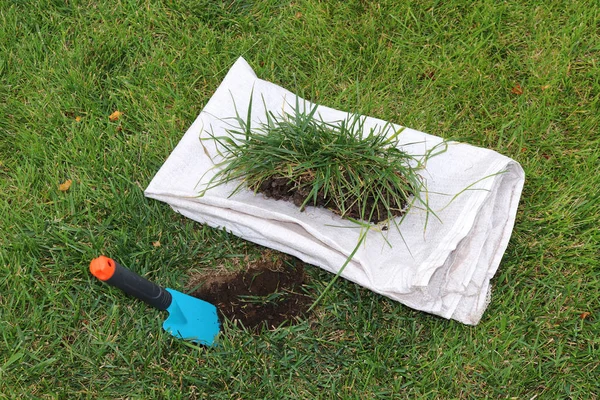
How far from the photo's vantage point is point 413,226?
1.97 meters

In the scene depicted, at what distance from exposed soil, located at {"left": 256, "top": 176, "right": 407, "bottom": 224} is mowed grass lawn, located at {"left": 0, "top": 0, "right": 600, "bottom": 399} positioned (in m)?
0.24

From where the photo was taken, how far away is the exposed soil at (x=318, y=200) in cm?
195

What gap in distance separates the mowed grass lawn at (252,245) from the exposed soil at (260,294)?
0.06 m

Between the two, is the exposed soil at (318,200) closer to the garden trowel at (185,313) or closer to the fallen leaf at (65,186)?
the garden trowel at (185,313)

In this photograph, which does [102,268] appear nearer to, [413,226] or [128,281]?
[128,281]

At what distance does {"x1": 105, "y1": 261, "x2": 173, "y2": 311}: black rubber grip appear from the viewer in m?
1.52

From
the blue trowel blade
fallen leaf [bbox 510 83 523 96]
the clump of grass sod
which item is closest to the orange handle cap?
the blue trowel blade

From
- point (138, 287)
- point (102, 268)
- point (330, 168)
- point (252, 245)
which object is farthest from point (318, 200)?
point (102, 268)

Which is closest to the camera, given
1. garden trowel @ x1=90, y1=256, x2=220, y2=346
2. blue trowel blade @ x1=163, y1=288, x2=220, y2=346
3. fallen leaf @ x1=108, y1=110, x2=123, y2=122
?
garden trowel @ x1=90, y1=256, x2=220, y2=346

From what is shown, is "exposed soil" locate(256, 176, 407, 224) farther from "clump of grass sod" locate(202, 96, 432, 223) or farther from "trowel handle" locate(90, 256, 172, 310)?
"trowel handle" locate(90, 256, 172, 310)

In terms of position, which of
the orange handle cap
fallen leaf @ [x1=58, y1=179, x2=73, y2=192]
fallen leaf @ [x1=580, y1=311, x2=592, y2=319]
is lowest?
fallen leaf @ [x1=580, y1=311, x2=592, y2=319]

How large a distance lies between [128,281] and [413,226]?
954mm

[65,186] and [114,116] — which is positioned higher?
[114,116]

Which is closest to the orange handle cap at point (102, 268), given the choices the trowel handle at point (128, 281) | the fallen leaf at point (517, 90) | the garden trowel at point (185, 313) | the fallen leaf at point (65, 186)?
the trowel handle at point (128, 281)
